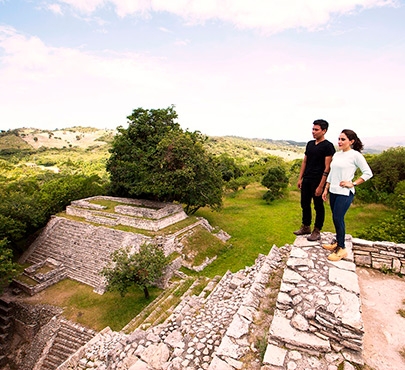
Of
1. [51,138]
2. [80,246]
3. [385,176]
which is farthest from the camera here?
[51,138]

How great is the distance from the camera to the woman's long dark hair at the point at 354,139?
5.33 m

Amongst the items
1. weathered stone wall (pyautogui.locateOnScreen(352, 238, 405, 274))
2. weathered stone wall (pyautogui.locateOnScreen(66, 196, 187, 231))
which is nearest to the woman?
weathered stone wall (pyautogui.locateOnScreen(352, 238, 405, 274))

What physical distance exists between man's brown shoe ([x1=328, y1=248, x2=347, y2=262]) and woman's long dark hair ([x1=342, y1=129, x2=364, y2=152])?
2.34 meters

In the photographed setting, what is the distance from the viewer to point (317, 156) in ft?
19.2

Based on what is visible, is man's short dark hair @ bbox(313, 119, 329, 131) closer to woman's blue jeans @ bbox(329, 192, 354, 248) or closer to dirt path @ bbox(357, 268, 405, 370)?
woman's blue jeans @ bbox(329, 192, 354, 248)

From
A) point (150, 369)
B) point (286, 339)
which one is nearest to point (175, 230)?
point (150, 369)

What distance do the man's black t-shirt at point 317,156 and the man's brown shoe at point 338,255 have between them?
1792 mm

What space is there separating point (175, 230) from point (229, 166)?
32637 millimetres

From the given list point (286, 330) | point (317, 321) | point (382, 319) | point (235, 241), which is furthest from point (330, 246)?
point (235, 241)

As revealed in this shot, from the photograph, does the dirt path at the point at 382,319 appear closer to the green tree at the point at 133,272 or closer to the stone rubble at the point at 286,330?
the stone rubble at the point at 286,330

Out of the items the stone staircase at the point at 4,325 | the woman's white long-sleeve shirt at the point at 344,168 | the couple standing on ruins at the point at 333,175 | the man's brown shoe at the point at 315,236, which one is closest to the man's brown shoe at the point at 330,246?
the couple standing on ruins at the point at 333,175

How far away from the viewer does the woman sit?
207 inches

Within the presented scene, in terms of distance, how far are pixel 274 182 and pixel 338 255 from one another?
29.6 meters

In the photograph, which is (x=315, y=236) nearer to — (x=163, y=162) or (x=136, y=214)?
(x=163, y=162)
